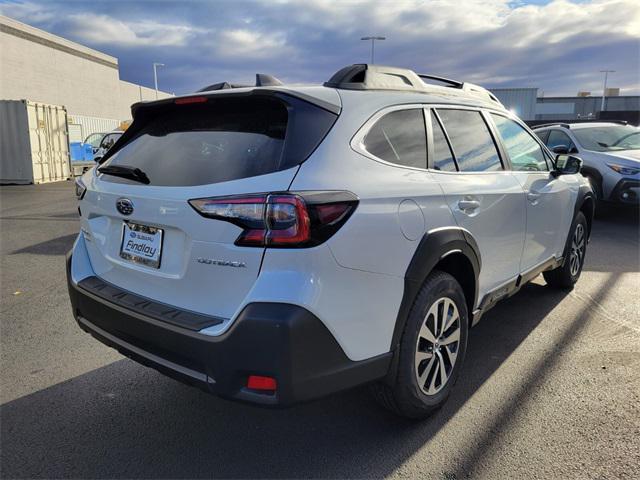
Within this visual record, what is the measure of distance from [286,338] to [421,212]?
1.00 meters

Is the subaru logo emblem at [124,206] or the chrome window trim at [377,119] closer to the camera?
the chrome window trim at [377,119]

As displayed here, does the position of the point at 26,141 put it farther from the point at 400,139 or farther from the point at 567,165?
the point at 400,139

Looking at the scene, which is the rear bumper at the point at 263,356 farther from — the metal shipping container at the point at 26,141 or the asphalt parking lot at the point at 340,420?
the metal shipping container at the point at 26,141

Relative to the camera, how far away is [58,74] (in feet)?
103

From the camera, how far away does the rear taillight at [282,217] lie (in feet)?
6.64

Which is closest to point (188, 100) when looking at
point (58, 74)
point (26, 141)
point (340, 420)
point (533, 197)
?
point (340, 420)

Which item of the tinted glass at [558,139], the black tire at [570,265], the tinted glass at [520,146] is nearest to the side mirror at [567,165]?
the tinted glass at [520,146]

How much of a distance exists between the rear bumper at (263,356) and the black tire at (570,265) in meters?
3.31

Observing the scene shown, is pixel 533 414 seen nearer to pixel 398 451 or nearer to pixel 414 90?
pixel 398 451

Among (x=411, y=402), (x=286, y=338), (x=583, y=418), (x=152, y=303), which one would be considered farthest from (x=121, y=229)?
(x=583, y=418)

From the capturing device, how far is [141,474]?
2428 mm

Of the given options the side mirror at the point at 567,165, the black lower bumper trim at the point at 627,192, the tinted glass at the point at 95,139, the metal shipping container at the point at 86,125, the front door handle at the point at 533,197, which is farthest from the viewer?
the metal shipping container at the point at 86,125

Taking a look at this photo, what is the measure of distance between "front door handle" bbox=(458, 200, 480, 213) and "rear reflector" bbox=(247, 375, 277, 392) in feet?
4.90

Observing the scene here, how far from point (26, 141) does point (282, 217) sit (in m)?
17.9
